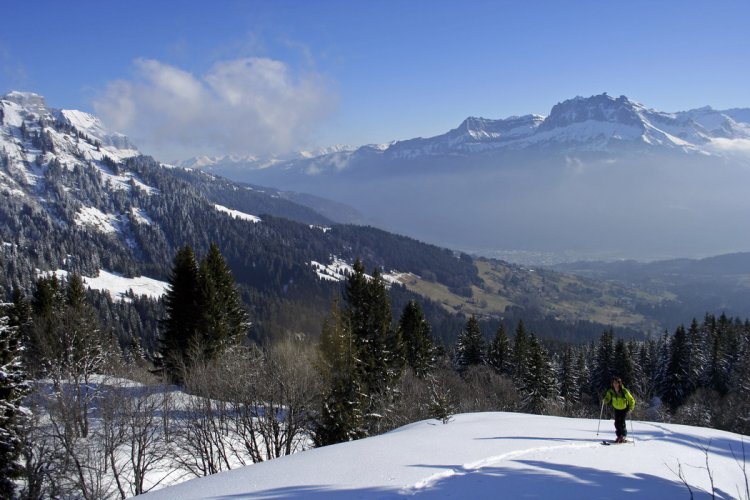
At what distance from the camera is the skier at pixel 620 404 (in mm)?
17172

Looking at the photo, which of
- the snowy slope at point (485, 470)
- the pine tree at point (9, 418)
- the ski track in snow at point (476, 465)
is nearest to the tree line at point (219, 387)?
the pine tree at point (9, 418)

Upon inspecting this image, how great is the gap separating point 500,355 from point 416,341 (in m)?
15.8

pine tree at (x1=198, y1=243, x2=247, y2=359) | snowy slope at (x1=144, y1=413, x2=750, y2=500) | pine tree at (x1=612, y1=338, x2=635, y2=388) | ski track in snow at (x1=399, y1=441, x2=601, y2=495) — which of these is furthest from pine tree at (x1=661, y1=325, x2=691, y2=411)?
pine tree at (x1=198, y1=243, x2=247, y2=359)

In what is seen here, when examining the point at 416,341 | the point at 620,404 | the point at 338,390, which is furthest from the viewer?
the point at 416,341

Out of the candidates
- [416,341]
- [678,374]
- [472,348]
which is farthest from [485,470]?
[678,374]

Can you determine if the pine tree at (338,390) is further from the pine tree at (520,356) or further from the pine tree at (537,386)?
the pine tree at (520,356)

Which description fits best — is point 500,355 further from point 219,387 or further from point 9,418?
point 9,418

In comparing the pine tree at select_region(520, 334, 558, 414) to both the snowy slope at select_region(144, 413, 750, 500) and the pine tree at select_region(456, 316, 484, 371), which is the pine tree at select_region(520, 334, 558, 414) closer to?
the pine tree at select_region(456, 316, 484, 371)

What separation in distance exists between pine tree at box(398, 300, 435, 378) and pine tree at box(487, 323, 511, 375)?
499 inches

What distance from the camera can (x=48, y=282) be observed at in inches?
1567

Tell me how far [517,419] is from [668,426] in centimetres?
723

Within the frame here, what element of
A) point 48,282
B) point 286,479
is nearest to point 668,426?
point 286,479

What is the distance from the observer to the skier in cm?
1717

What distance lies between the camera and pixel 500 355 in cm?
5847
